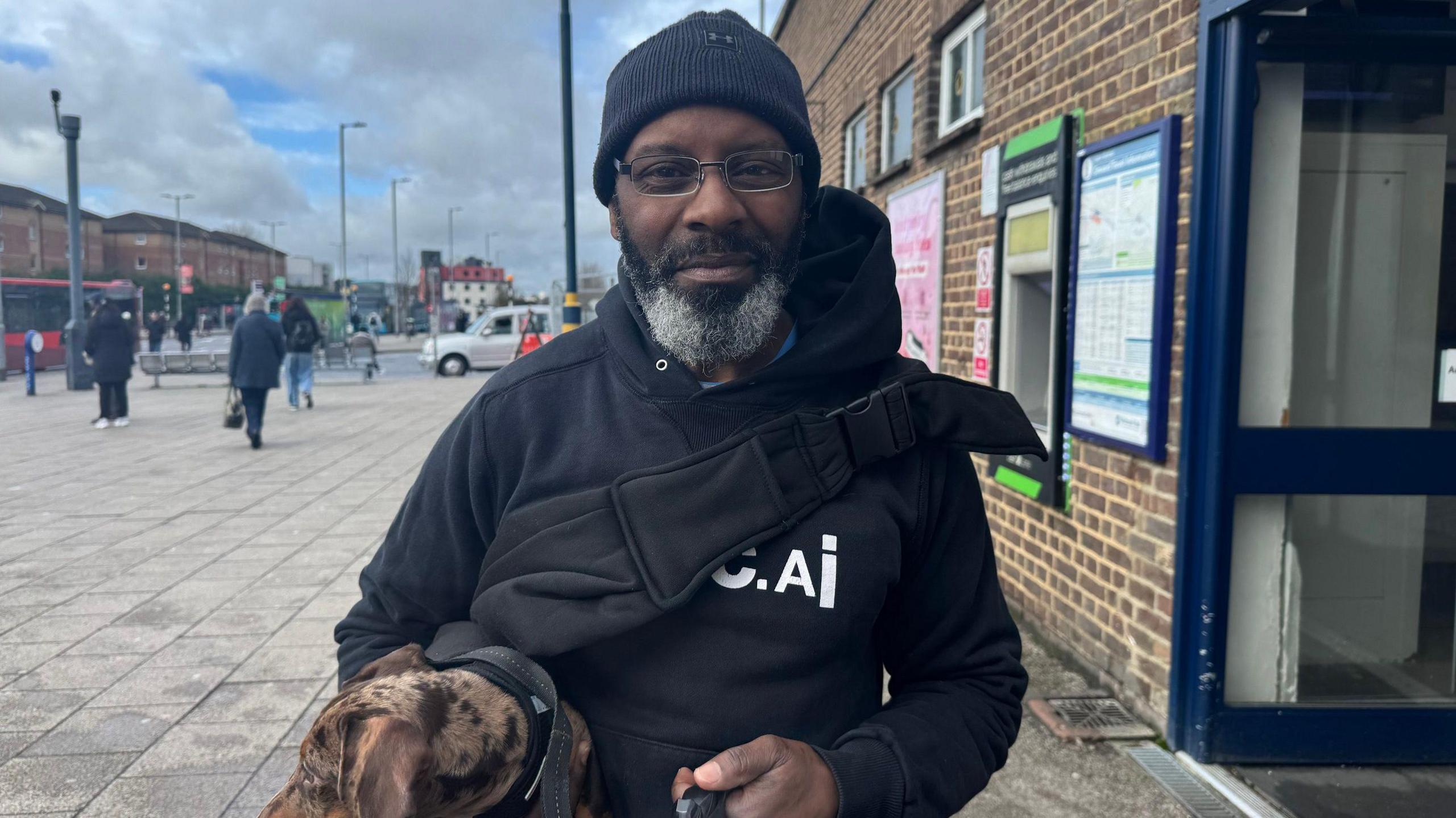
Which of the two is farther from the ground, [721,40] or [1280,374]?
[721,40]

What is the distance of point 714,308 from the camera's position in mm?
1542

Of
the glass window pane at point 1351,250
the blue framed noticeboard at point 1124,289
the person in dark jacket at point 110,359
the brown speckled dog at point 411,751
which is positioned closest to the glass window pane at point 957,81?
the blue framed noticeboard at point 1124,289

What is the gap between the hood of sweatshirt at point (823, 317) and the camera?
4.91 ft

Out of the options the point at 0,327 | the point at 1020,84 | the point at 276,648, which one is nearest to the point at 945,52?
the point at 1020,84

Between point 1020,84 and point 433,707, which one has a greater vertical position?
point 1020,84

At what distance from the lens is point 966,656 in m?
1.56

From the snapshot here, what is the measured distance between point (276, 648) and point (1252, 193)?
4.66 metres

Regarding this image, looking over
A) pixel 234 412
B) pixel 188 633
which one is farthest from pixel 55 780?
pixel 234 412

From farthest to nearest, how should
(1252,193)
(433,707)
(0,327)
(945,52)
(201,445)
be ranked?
(0,327) < (201,445) < (945,52) < (1252,193) < (433,707)

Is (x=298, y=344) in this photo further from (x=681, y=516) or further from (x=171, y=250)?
(x=171, y=250)

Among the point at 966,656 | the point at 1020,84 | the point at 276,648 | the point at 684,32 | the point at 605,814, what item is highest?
the point at 1020,84

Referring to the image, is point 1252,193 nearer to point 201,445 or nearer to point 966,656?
point 966,656

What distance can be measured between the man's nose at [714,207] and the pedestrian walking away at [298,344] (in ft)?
51.8

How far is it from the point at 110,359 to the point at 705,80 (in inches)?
556
